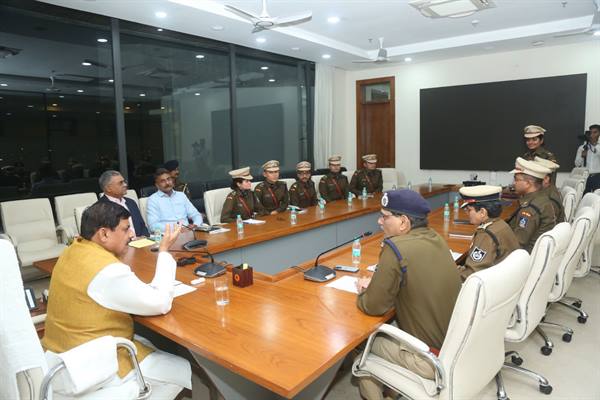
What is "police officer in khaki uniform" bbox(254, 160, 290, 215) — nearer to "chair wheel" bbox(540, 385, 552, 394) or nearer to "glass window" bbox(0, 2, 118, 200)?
"glass window" bbox(0, 2, 118, 200)

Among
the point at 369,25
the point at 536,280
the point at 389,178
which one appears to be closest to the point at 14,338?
the point at 536,280

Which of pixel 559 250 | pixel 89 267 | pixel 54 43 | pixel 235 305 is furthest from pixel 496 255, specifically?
pixel 54 43

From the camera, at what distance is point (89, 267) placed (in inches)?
65.1

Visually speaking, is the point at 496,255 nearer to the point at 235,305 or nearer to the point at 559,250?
the point at 559,250

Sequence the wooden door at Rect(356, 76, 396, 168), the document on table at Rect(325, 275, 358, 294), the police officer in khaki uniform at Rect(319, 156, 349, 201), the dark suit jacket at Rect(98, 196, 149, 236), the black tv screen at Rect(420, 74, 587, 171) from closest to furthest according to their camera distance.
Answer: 1. the document on table at Rect(325, 275, 358, 294)
2. the dark suit jacket at Rect(98, 196, 149, 236)
3. the police officer in khaki uniform at Rect(319, 156, 349, 201)
4. the black tv screen at Rect(420, 74, 587, 171)
5. the wooden door at Rect(356, 76, 396, 168)

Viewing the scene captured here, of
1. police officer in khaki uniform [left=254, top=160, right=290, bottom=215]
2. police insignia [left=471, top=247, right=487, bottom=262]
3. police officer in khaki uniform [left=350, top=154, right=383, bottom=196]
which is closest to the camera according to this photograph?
police insignia [left=471, top=247, right=487, bottom=262]

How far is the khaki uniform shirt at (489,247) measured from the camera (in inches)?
93.2

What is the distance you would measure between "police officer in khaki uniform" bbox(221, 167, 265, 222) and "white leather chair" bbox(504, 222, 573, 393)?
2.90 metres

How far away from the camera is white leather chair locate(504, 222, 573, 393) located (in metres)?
2.20

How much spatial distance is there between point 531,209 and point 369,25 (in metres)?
3.76

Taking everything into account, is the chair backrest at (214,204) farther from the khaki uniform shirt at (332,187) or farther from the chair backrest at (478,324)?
the chair backrest at (478,324)

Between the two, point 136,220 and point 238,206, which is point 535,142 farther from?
point 136,220

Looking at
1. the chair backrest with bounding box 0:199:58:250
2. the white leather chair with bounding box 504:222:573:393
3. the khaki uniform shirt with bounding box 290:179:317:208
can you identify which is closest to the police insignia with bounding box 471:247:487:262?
the white leather chair with bounding box 504:222:573:393

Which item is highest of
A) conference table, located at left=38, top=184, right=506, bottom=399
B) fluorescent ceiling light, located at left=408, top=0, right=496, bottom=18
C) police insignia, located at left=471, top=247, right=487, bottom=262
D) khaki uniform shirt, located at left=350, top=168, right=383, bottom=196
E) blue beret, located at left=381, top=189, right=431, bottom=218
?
fluorescent ceiling light, located at left=408, top=0, right=496, bottom=18
